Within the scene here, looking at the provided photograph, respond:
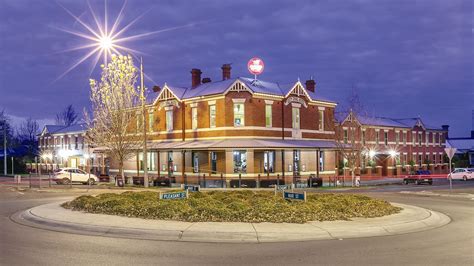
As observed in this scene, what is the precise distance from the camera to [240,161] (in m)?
39.5

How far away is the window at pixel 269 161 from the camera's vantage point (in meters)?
40.7

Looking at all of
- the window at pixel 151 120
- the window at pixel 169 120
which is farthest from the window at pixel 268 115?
the window at pixel 151 120

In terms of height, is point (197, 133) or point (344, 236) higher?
point (197, 133)

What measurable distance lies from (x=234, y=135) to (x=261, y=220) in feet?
84.1

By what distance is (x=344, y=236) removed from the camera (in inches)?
508

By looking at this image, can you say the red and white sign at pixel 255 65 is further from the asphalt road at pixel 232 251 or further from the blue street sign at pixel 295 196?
the asphalt road at pixel 232 251

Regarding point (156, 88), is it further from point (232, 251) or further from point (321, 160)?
point (232, 251)

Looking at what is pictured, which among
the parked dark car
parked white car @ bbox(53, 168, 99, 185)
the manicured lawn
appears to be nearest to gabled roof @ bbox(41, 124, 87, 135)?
parked white car @ bbox(53, 168, 99, 185)

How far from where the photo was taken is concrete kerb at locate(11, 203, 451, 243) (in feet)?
40.9

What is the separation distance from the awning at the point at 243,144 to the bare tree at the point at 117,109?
4.20m

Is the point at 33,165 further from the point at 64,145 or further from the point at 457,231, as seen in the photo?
the point at 457,231

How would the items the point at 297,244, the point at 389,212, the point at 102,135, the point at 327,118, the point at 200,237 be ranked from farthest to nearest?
the point at 327,118, the point at 102,135, the point at 389,212, the point at 200,237, the point at 297,244

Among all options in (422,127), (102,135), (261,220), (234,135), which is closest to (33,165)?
(102,135)

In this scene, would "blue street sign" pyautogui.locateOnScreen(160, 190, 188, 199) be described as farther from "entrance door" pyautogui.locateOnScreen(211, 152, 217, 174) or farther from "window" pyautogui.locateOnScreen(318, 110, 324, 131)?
"window" pyautogui.locateOnScreen(318, 110, 324, 131)
